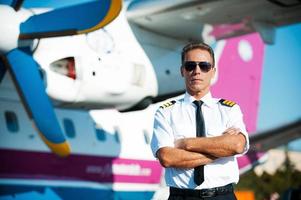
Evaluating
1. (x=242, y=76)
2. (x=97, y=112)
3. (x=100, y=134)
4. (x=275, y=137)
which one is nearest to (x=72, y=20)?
(x=97, y=112)

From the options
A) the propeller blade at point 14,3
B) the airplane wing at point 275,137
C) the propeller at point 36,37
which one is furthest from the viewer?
the airplane wing at point 275,137

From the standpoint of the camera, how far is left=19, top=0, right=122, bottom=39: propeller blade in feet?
21.4

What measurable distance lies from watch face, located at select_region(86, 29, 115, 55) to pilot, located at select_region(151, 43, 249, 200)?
4524 mm

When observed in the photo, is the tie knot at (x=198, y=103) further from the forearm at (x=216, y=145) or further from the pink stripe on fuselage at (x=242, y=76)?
the pink stripe on fuselage at (x=242, y=76)

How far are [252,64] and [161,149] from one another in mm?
9108

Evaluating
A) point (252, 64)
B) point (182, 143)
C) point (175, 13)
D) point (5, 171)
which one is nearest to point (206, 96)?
point (182, 143)

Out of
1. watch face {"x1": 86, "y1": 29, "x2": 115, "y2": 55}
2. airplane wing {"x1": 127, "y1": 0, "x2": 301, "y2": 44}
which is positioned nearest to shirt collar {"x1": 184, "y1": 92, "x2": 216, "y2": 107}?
watch face {"x1": 86, "y1": 29, "x2": 115, "y2": 55}

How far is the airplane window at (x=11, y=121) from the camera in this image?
720 centimetres

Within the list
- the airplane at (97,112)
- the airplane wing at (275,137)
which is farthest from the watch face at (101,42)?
the airplane wing at (275,137)

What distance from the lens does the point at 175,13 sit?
824 centimetres

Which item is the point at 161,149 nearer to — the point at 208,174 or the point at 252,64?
the point at 208,174

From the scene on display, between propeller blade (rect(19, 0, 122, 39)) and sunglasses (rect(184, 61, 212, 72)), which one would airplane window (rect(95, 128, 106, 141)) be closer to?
propeller blade (rect(19, 0, 122, 39))

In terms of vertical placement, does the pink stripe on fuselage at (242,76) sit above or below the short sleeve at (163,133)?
below

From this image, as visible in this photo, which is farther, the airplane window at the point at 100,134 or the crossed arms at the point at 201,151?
the airplane window at the point at 100,134
